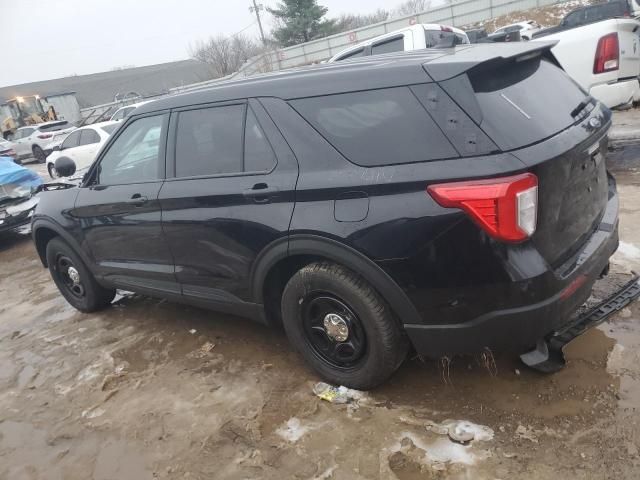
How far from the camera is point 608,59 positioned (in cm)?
613

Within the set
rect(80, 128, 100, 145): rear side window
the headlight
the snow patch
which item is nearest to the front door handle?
the snow patch

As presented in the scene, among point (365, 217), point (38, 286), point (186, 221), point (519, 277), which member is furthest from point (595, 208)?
point (38, 286)

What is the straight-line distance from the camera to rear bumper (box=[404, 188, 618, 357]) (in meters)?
2.36

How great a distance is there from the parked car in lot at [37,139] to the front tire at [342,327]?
67.7 ft

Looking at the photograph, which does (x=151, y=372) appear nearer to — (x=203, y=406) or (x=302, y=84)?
(x=203, y=406)

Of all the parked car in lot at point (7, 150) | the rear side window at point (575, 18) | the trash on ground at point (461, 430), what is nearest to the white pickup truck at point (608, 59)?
the trash on ground at point (461, 430)

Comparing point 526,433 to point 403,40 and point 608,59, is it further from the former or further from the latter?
point 403,40

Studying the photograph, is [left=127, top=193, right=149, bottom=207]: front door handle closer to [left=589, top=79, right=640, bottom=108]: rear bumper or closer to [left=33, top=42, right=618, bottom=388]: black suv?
[left=33, top=42, right=618, bottom=388]: black suv

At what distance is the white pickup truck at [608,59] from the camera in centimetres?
612

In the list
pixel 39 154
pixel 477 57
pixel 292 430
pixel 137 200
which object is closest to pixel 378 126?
pixel 477 57

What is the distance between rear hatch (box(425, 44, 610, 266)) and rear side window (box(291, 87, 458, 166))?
18 cm

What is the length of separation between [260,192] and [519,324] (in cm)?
151

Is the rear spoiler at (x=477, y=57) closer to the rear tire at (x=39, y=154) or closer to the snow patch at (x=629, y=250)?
the snow patch at (x=629, y=250)

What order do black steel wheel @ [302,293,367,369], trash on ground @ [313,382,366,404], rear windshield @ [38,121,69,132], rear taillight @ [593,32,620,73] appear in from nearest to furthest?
black steel wheel @ [302,293,367,369], trash on ground @ [313,382,366,404], rear taillight @ [593,32,620,73], rear windshield @ [38,121,69,132]
